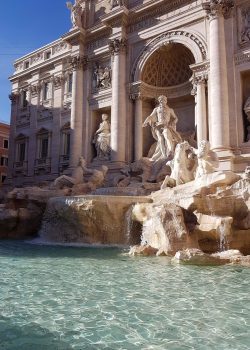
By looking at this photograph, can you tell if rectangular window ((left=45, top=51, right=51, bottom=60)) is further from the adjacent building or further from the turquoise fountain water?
the turquoise fountain water

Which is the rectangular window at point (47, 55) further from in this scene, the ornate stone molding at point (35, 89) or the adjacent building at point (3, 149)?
the adjacent building at point (3, 149)

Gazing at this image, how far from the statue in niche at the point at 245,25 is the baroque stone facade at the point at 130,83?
0.04 metres

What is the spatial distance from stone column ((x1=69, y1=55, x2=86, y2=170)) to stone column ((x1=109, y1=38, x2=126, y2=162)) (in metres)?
2.54

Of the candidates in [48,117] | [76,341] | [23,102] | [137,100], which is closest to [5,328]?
[76,341]

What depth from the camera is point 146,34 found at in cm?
1817

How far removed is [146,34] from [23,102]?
11.3m

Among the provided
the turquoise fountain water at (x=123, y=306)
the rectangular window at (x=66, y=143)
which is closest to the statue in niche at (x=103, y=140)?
the rectangular window at (x=66, y=143)

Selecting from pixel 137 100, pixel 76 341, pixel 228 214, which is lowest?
pixel 76 341

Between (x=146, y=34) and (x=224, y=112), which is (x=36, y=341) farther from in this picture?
(x=146, y=34)

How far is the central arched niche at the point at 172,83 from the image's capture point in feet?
59.4

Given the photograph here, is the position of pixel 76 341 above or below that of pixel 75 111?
below

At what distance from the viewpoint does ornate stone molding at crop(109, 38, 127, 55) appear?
61.3ft

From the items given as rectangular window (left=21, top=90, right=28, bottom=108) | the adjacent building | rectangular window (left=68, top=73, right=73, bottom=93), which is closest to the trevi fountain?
rectangular window (left=68, top=73, right=73, bottom=93)

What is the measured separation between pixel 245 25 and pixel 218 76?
264 cm
